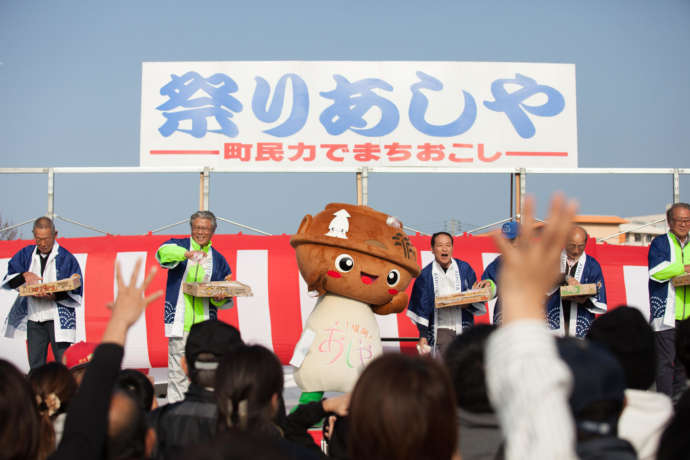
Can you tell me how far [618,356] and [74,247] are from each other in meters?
6.96

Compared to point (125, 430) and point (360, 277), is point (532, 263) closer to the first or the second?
point (125, 430)

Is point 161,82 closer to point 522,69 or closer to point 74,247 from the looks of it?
point 74,247

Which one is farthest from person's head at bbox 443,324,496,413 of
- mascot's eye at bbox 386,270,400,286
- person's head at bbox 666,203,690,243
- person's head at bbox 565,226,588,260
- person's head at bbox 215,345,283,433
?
person's head at bbox 666,203,690,243

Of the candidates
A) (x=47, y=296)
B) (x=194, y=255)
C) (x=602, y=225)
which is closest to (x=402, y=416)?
(x=194, y=255)

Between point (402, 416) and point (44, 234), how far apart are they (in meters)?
5.36

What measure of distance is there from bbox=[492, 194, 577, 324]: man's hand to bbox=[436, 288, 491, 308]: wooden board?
13.9 ft

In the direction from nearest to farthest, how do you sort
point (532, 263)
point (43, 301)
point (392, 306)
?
1. point (532, 263)
2. point (392, 306)
3. point (43, 301)

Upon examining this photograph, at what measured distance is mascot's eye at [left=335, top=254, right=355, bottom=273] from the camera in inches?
184

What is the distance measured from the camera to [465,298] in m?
5.39

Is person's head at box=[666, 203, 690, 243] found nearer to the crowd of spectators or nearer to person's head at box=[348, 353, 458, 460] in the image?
the crowd of spectators

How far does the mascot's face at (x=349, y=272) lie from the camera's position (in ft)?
15.3

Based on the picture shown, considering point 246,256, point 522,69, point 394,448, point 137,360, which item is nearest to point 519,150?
point 522,69

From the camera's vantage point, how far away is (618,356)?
2133mm

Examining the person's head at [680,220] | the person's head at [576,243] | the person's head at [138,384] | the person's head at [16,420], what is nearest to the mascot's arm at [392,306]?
the person's head at [576,243]
